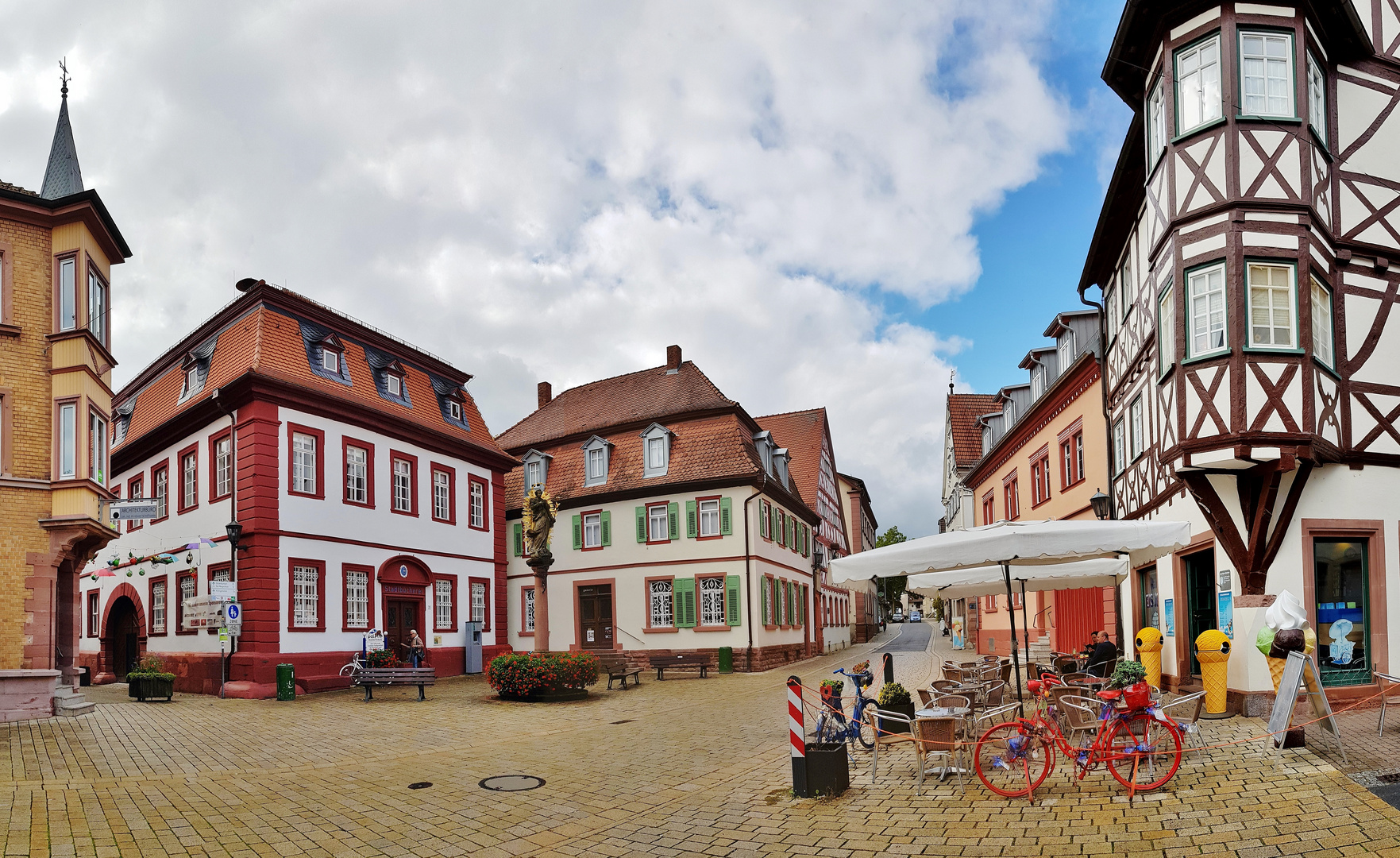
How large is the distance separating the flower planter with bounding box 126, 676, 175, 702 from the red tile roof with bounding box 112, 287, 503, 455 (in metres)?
6.77

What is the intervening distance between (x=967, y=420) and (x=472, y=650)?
27953 mm

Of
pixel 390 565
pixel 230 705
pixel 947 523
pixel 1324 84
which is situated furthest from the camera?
pixel 947 523

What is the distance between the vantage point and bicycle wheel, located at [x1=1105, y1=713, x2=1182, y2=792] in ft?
29.4

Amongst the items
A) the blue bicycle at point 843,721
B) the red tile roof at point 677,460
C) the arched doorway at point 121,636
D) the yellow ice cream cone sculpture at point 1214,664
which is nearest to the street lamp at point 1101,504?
the yellow ice cream cone sculpture at point 1214,664

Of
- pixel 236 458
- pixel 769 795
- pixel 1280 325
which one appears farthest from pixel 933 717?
pixel 236 458

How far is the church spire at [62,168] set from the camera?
1891 cm

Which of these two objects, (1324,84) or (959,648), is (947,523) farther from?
(1324,84)

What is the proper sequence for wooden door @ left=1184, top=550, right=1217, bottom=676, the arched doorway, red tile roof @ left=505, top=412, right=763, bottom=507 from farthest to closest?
1. red tile roof @ left=505, top=412, right=763, bottom=507
2. the arched doorway
3. wooden door @ left=1184, top=550, right=1217, bottom=676

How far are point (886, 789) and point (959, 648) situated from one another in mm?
33218

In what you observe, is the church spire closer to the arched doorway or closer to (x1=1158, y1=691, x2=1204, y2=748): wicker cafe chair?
the arched doorway

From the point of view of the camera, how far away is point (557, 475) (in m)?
38.5

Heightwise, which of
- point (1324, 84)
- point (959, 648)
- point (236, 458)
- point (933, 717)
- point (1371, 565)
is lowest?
point (959, 648)

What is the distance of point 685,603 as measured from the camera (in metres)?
34.0

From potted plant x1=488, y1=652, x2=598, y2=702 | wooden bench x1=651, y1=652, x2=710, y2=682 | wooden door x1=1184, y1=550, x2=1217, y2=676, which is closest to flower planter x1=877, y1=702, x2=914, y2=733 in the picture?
wooden door x1=1184, y1=550, x2=1217, y2=676
